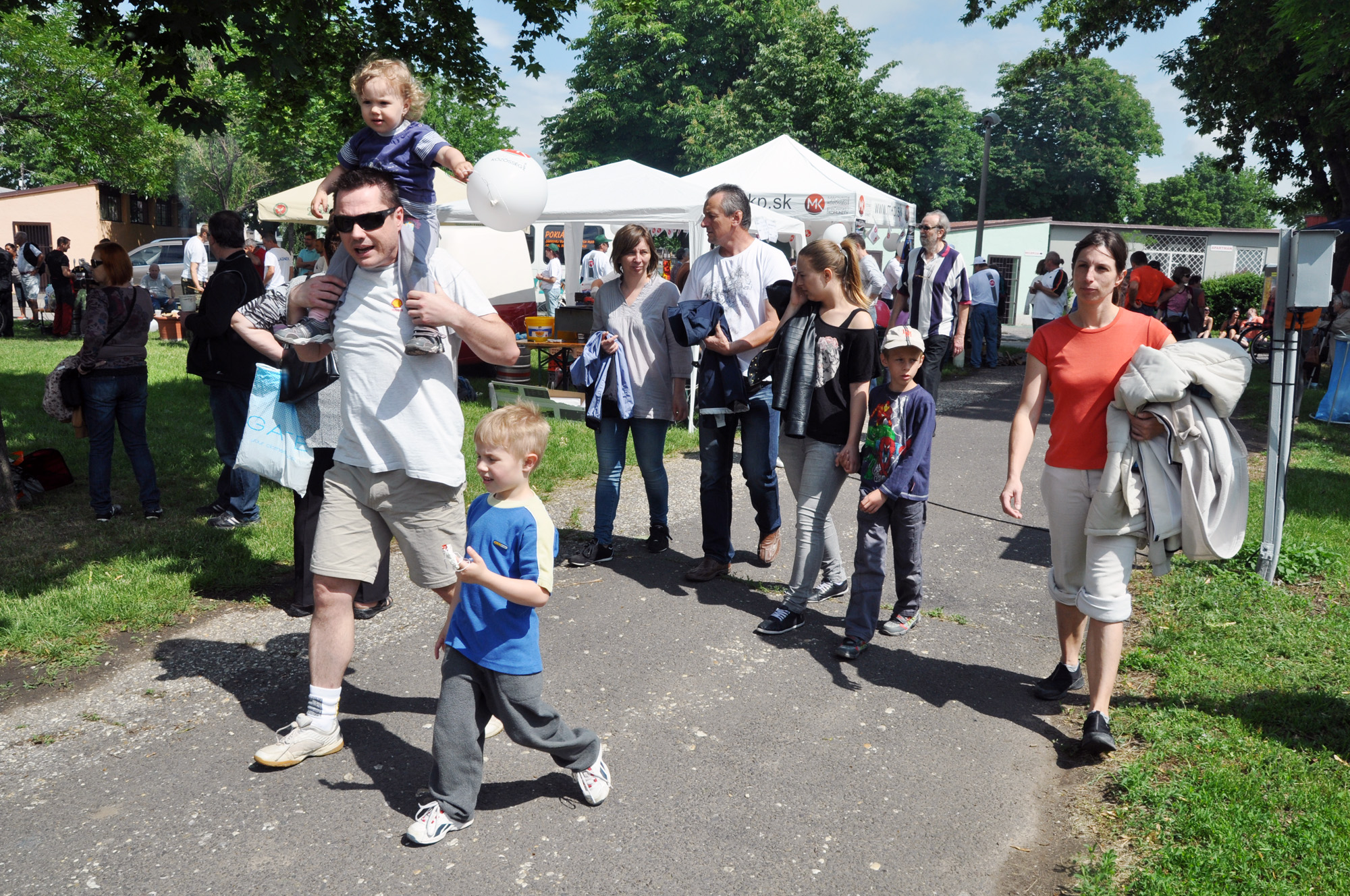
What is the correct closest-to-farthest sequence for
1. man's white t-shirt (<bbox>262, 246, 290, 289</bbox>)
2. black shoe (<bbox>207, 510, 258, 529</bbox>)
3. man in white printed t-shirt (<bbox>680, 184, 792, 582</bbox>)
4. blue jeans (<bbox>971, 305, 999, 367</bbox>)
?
man in white printed t-shirt (<bbox>680, 184, 792, 582</bbox>) → black shoe (<bbox>207, 510, 258, 529</bbox>) → man's white t-shirt (<bbox>262, 246, 290, 289</bbox>) → blue jeans (<bbox>971, 305, 999, 367</bbox>)

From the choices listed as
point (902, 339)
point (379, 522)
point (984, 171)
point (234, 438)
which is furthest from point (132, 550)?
point (984, 171)

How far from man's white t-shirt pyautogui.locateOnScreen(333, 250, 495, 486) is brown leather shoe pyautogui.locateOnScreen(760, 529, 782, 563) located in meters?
2.86

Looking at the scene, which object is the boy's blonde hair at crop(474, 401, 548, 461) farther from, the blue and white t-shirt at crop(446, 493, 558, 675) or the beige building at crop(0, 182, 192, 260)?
the beige building at crop(0, 182, 192, 260)

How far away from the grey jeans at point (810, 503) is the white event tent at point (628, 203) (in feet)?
20.7

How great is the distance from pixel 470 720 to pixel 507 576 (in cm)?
48

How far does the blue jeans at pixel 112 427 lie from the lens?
21.2 ft

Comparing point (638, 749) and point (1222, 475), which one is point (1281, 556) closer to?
point (1222, 475)

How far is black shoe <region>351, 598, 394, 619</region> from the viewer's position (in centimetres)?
495

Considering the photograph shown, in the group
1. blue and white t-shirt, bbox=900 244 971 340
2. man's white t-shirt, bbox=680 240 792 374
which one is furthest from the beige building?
man's white t-shirt, bbox=680 240 792 374

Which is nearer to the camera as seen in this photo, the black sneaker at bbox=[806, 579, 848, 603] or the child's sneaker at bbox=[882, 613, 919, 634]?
the child's sneaker at bbox=[882, 613, 919, 634]

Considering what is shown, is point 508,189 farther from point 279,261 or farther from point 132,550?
point 279,261

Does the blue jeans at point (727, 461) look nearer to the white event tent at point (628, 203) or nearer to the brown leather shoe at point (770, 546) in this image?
the brown leather shoe at point (770, 546)

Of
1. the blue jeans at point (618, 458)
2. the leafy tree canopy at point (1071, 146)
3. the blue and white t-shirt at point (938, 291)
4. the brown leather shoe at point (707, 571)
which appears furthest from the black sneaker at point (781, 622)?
the leafy tree canopy at point (1071, 146)

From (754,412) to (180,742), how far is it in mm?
3147
